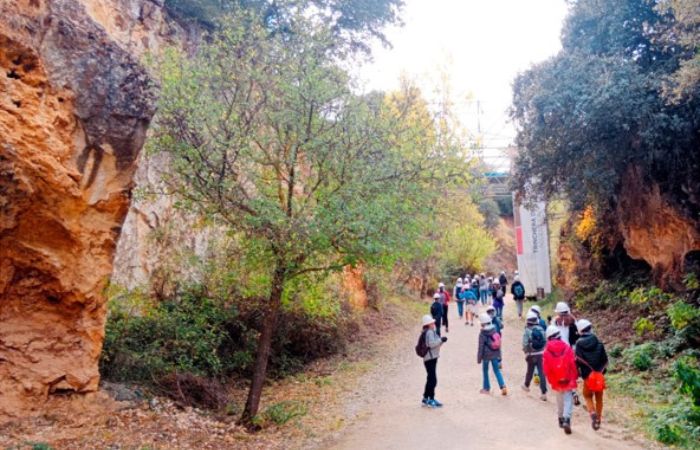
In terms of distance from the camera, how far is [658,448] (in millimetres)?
7156

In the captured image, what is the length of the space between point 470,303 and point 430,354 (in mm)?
11845

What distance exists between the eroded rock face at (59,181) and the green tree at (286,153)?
827mm

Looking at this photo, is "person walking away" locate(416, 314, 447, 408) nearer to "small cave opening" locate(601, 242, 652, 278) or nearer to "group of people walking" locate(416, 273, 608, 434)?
"group of people walking" locate(416, 273, 608, 434)

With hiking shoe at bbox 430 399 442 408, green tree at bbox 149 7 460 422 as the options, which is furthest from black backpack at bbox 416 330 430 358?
green tree at bbox 149 7 460 422

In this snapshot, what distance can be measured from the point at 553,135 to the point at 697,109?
11.4ft

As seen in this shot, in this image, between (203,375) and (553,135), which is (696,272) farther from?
(203,375)

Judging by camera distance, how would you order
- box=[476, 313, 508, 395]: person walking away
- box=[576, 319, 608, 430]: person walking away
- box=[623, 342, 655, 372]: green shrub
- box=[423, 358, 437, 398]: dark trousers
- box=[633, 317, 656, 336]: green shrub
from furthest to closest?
box=[633, 317, 656, 336]: green shrub → box=[623, 342, 655, 372]: green shrub → box=[476, 313, 508, 395]: person walking away → box=[423, 358, 437, 398]: dark trousers → box=[576, 319, 608, 430]: person walking away

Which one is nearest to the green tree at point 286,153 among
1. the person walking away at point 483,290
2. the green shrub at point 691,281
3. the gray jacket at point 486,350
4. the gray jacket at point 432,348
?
the gray jacket at point 432,348

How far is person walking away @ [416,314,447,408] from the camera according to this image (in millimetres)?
9719

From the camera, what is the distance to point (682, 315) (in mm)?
11531

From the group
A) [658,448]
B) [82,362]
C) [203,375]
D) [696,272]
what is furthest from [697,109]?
[82,362]

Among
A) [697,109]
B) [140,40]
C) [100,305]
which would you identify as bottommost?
[100,305]

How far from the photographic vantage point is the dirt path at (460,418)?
762 cm

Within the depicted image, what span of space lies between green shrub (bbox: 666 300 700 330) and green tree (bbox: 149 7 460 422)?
20.6ft
